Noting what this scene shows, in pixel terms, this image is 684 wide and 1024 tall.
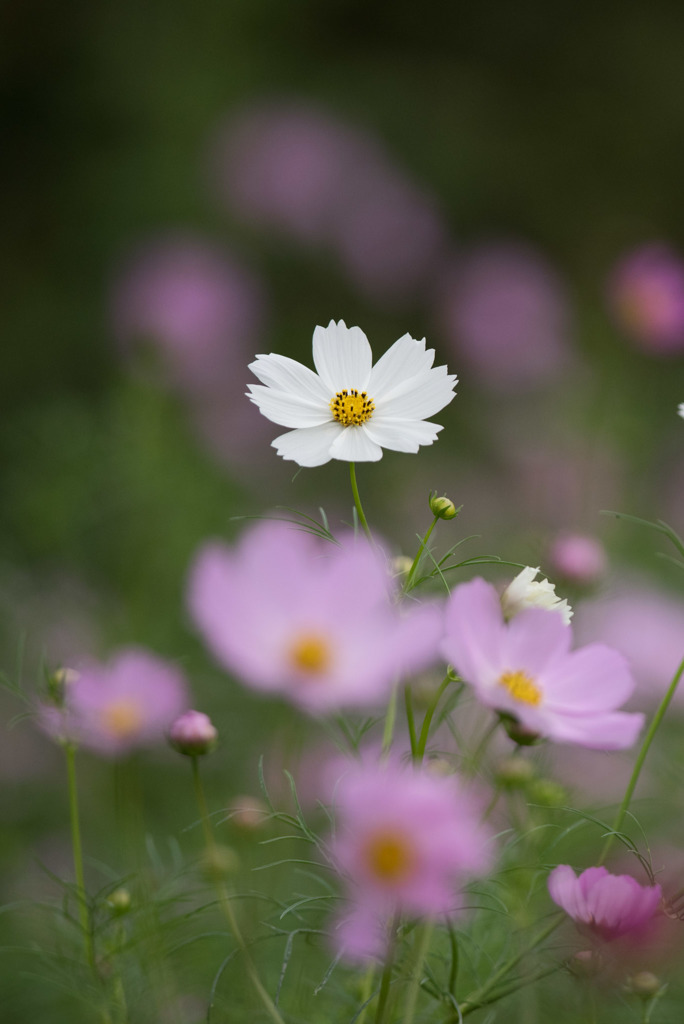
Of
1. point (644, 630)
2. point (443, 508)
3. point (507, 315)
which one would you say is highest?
point (443, 508)

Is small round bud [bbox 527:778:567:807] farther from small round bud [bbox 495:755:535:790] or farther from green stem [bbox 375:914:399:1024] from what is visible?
green stem [bbox 375:914:399:1024]

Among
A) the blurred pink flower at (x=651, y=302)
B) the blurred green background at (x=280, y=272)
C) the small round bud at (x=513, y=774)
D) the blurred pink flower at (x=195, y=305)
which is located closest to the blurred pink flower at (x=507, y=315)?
the blurred green background at (x=280, y=272)

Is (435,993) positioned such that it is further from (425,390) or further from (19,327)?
(19,327)

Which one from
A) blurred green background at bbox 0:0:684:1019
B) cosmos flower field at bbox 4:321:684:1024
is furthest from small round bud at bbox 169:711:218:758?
blurred green background at bbox 0:0:684:1019

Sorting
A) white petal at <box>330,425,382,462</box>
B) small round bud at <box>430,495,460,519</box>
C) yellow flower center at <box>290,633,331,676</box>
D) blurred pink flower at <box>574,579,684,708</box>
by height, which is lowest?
blurred pink flower at <box>574,579,684,708</box>

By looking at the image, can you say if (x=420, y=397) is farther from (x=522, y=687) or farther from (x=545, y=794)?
(x=545, y=794)

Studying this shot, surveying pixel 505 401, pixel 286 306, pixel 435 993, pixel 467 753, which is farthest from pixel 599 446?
pixel 435 993

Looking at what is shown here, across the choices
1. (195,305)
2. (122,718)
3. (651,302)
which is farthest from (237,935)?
(195,305)
